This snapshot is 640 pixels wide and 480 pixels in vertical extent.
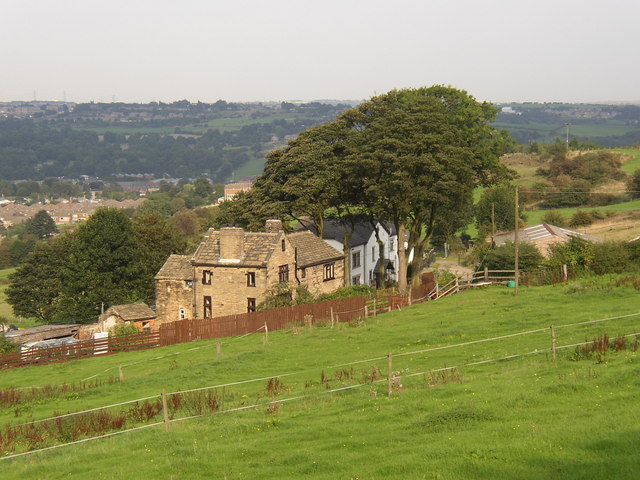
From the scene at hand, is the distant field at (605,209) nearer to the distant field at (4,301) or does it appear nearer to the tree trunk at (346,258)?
the tree trunk at (346,258)

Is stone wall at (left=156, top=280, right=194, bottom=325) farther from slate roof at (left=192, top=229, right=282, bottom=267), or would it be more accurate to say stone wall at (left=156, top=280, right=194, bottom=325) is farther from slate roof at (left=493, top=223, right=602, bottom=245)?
slate roof at (left=493, top=223, right=602, bottom=245)

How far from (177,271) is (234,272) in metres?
6.61

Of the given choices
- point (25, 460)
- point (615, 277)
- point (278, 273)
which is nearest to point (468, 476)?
point (25, 460)

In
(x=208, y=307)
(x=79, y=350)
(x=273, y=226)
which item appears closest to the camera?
(x=79, y=350)

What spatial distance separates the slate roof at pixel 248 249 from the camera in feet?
182

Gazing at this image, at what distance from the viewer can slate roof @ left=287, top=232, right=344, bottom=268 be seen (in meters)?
59.5

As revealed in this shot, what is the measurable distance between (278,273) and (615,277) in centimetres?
2285

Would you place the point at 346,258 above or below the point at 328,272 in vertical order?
above

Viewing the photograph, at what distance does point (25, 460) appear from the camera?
20.4 m

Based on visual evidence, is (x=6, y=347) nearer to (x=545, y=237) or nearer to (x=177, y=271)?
(x=177, y=271)

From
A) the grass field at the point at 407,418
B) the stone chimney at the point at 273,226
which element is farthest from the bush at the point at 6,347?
the grass field at the point at 407,418

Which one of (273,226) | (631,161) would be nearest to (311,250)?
(273,226)

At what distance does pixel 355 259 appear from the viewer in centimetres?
7081

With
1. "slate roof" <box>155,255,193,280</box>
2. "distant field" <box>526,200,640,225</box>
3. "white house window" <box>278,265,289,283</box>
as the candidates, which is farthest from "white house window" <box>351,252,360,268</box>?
"distant field" <box>526,200,640,225</box>
